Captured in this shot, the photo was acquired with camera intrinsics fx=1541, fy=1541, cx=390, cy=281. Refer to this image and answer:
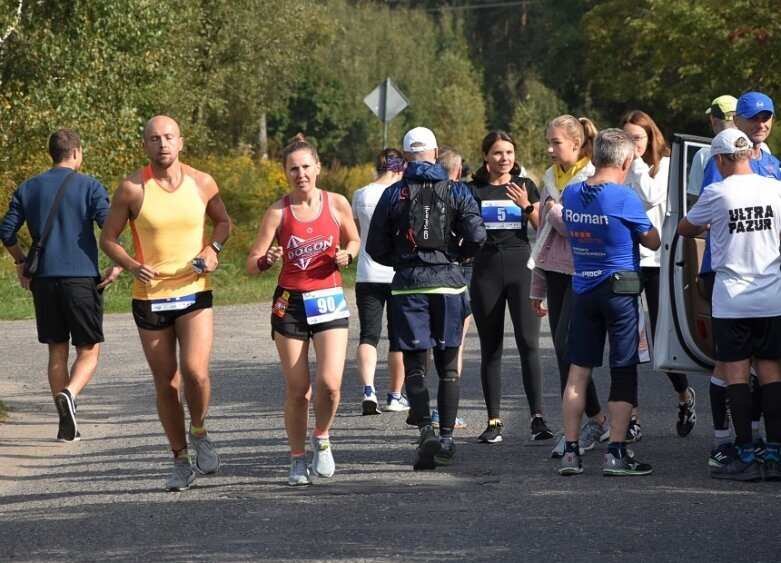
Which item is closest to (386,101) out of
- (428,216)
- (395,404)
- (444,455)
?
(395,404)

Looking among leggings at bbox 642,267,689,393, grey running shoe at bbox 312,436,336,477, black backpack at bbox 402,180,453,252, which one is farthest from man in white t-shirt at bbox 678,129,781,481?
grey running shoe at bbox 312,436,336,477

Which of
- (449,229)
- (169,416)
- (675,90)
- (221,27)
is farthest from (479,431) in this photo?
(675,90)

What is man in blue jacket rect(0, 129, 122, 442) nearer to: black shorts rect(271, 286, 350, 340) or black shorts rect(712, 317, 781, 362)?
black shorts rect(271, 286, 350, 340)

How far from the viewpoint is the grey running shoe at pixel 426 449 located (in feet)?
27.0

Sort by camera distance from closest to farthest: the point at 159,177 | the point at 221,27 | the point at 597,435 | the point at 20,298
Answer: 1. the point at 159,177
2. the point at 597,435
3. the point at 20,298
4. the point at 221,27

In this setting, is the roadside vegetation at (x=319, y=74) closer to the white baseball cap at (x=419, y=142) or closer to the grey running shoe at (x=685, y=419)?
the white baseball cap at (x=419, y=142)

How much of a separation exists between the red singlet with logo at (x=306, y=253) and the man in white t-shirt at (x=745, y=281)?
6.21ft

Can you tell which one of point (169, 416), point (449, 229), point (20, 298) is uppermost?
point (449, 229)

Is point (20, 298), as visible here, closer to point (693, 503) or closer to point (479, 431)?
point (479, 431)

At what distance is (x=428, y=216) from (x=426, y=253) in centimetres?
20

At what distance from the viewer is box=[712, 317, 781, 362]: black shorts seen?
8.01 meters

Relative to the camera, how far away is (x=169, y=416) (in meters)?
8.09

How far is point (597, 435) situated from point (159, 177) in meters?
3.06

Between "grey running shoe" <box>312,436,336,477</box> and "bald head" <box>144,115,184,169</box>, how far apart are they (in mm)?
1665
